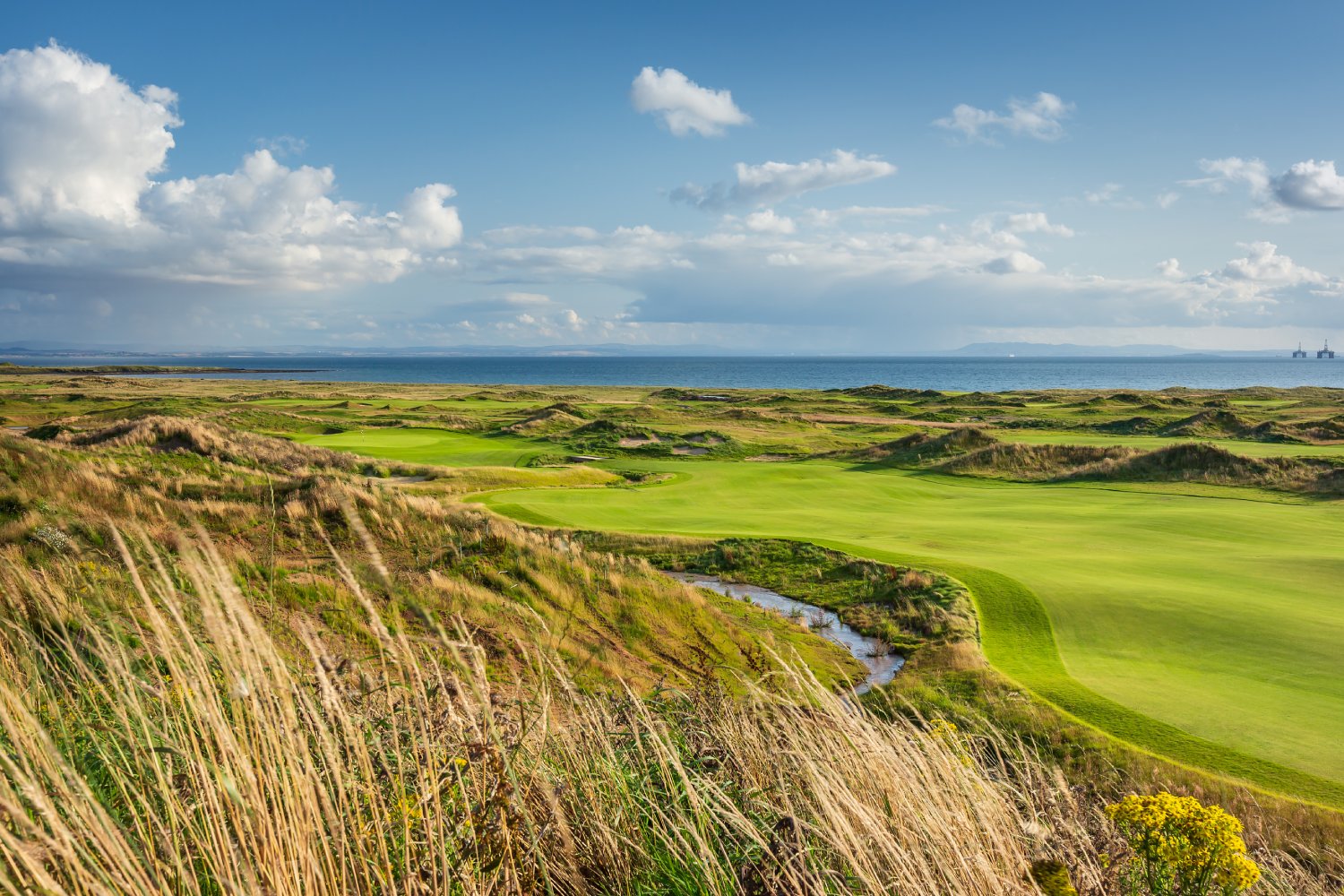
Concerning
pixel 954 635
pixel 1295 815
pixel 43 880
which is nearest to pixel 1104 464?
pixel 954 635

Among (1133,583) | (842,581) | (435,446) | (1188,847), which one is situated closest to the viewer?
(1188,847)

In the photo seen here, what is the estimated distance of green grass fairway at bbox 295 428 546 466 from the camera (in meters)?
36.3

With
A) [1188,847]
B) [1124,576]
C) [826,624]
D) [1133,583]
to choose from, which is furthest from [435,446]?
[1188,847]

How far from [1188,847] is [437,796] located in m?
3.26

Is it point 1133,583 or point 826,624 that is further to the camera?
point 826,624

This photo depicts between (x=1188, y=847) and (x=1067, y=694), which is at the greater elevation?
(x=1188, y=847)

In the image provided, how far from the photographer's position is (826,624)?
14.6 meters

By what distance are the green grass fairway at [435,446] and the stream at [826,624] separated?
20.3m

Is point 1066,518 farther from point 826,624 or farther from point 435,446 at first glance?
point 435,446

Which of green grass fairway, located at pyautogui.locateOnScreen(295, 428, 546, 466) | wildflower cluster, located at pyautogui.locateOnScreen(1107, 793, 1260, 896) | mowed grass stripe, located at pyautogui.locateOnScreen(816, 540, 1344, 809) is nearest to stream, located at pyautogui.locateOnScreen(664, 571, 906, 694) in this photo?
mowed grass stripe, located at pyautogui.locateOnScreen(816, 540, 1344, 809)

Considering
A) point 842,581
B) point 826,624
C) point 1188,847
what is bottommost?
point 826,624

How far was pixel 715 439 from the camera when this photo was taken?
4672 centimetres

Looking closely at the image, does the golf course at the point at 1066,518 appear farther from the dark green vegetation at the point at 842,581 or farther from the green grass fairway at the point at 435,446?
the dark green vegetation at the point at 842,581

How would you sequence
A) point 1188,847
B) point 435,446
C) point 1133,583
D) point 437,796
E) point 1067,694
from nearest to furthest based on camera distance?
point 437,796
point 1188,847
point 1067,694
point 1133,583
point 435,446
